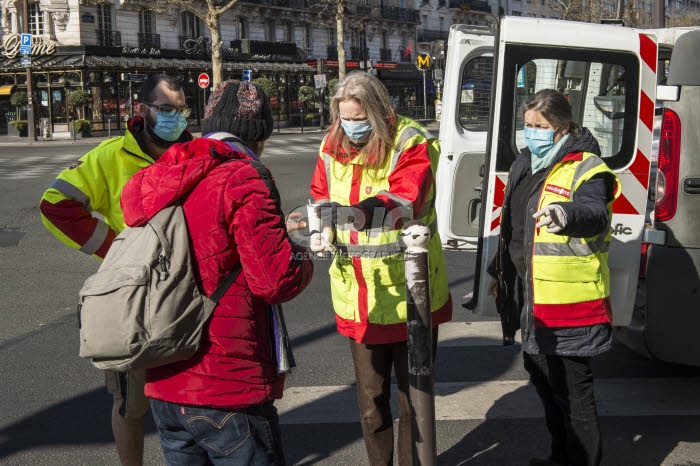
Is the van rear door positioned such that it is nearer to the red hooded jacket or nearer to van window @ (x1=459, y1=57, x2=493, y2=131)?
van window @ (x1=459, y1=57, x2=493, y2=131)

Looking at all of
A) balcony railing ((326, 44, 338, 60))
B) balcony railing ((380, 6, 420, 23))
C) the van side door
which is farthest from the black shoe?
balcony railing ((380, 6, 420, 23))

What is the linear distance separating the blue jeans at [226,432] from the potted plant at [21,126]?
39.9 m

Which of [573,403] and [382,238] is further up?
[382,238]

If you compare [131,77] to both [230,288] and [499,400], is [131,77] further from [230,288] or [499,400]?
[230,288]

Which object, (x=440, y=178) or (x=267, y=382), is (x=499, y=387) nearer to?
(x=440, y=178)

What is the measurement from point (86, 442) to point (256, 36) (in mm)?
50866

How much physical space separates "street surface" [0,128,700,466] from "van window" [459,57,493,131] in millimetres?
1567

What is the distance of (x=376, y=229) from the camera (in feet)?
11.3

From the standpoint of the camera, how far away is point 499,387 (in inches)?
213

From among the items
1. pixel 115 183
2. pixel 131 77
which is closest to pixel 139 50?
pixel 131 77

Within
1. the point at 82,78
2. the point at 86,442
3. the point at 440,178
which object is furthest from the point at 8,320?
the point at 82,78

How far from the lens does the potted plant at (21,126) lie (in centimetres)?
3959

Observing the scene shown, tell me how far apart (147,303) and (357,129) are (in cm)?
133

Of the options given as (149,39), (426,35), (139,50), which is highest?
(426,35)
